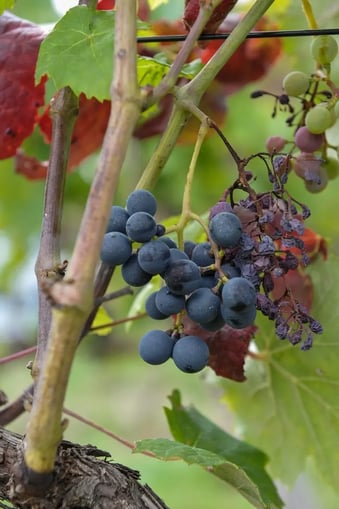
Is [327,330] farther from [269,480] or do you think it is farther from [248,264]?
[248,264]

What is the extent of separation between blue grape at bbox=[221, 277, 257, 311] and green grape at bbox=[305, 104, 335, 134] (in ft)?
1.02

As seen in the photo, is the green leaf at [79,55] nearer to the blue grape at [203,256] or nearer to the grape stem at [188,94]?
the grape stem at [188,94]

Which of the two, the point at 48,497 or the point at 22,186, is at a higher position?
the point at 22,186

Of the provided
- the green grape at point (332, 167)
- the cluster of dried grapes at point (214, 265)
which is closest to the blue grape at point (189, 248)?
the cluster of dried grapes at point (214, 265)

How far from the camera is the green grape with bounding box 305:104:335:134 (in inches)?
35.7

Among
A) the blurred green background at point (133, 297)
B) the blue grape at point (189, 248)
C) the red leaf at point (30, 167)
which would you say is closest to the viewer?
the blue grape at point (189, 248)

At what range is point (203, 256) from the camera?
0.74 meters

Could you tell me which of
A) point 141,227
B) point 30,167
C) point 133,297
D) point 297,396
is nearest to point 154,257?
point 141,227

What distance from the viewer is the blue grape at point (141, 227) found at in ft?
2.27

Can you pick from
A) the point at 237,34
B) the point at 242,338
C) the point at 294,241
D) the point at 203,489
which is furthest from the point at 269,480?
the point at 203,489

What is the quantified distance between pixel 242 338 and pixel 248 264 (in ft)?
0.86

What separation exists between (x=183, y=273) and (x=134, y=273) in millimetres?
58

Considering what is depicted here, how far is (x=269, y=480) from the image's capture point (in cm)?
108

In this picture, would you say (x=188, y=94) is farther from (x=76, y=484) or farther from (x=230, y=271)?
(x=76, y=484)
